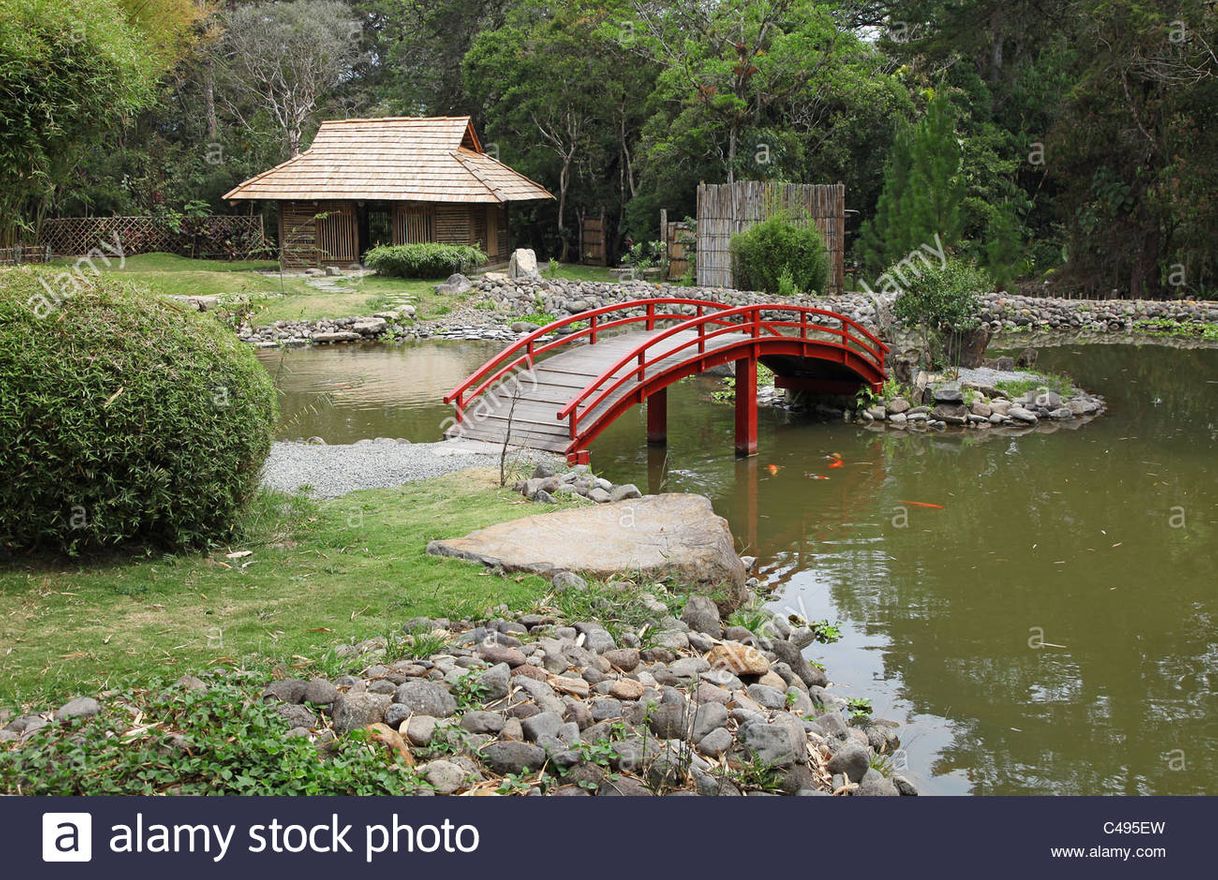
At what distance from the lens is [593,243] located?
3644 centimetres

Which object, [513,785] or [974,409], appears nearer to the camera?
[513,785]

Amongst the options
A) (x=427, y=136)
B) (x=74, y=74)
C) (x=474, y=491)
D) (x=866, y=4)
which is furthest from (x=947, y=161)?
(x=74, y=74)

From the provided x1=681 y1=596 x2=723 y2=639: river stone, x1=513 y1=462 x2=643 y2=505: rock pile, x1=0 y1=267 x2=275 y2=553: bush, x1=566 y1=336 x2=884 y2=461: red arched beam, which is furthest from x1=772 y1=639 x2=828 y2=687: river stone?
x1=566 y1=336 x2=884 y2=461: red arched beam

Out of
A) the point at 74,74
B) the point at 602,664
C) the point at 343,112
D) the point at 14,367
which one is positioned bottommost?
the point at 602,664

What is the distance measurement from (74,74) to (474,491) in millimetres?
4497

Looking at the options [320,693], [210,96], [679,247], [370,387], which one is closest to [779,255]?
[679,247]

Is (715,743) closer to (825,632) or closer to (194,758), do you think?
(194,758)

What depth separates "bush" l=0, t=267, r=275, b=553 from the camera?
748 cm

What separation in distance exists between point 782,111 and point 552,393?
58.4ft

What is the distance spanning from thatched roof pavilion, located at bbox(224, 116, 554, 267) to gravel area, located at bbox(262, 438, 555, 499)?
19316mm

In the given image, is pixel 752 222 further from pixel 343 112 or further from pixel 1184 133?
pixel 343 112

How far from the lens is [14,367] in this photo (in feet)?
24.5

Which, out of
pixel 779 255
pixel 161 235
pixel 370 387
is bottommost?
pixel 370 387

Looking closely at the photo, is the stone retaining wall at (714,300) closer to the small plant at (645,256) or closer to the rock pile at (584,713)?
the small plant at (645,256)
